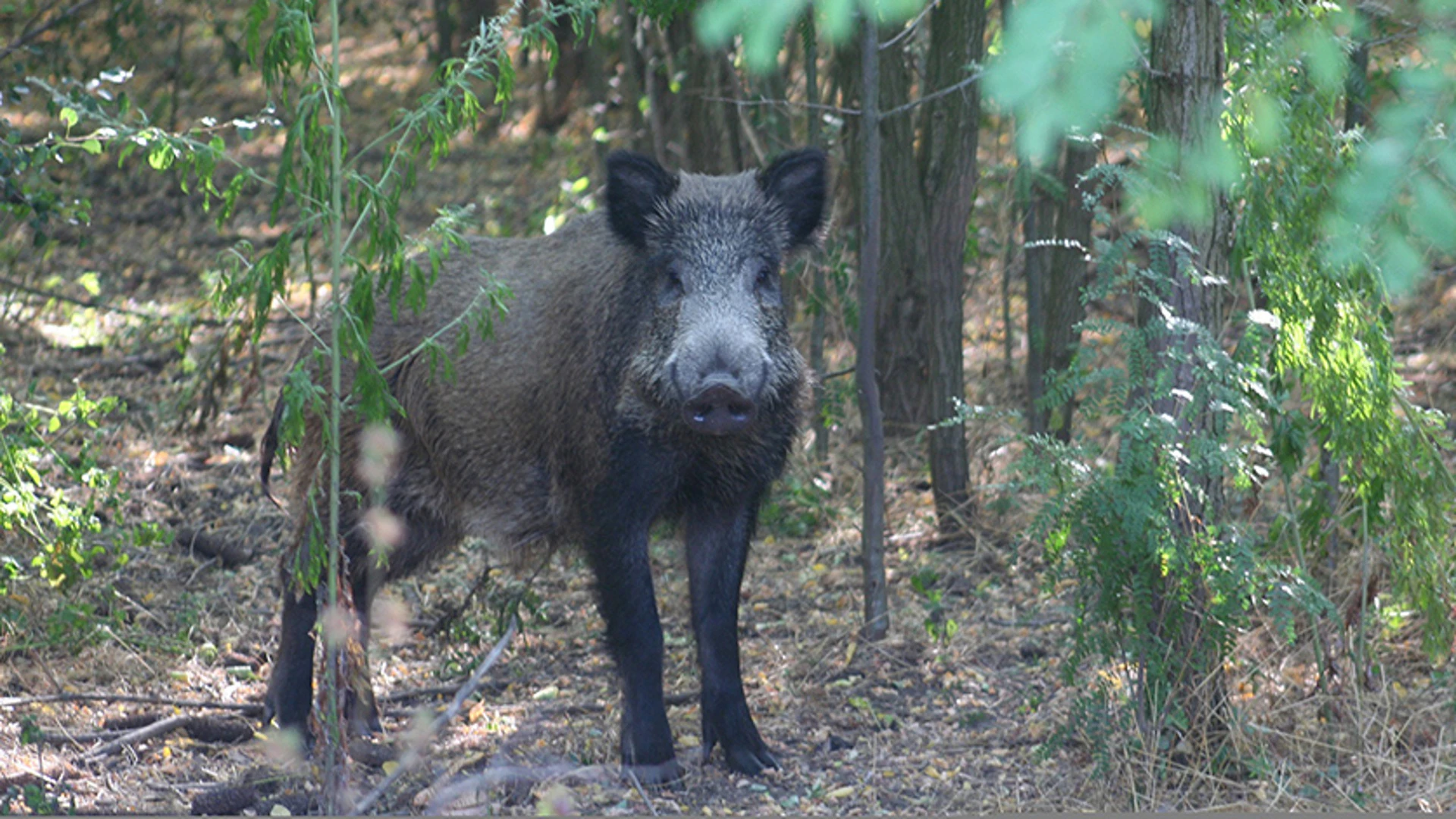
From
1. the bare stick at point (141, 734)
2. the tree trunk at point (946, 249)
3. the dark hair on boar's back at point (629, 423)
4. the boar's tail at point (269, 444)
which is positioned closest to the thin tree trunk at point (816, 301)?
the tree trunk at point (946, 249)

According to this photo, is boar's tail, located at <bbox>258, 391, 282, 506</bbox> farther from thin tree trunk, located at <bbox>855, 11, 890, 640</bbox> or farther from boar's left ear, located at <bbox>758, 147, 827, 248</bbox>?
thin tree trunk, located at <bbox>855, 11, 890, 640</bbox>

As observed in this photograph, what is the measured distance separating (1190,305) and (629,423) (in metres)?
1.74

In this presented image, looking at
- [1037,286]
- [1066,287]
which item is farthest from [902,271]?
[1066,287]

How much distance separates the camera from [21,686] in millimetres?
5090

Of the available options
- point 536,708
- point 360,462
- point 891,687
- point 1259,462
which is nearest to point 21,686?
point 360,462

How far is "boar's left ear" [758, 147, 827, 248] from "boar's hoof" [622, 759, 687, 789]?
178cm

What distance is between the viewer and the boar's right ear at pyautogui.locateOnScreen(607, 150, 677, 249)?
4.80 metres

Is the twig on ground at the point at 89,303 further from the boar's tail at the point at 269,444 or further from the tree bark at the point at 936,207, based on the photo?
the tree bark at the point at 936,207

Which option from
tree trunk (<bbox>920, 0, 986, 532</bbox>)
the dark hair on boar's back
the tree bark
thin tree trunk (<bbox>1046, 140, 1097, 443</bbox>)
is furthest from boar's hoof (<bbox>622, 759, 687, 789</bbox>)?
thin tree trunk (<bbox>1046, 140, 1097, 443</bbox>)

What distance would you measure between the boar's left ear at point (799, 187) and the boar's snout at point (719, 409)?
91cm

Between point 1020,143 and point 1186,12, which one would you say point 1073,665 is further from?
point 1020,143

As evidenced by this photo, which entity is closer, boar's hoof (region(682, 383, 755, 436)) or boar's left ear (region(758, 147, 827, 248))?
boar's hoof (region(682, 383, 755, 436))

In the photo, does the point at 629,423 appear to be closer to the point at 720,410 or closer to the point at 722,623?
the point at 720,410

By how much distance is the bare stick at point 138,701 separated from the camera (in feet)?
15.5
